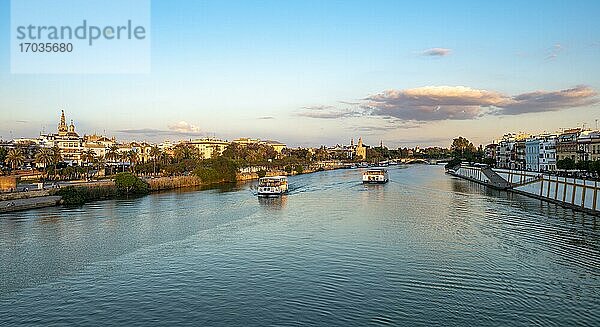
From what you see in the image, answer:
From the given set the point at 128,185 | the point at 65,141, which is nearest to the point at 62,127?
the point at 65,141

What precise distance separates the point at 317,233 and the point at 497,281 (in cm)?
856

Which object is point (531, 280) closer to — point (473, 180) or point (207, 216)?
point (207, 216)

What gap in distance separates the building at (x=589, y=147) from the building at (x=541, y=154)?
12.5 feet

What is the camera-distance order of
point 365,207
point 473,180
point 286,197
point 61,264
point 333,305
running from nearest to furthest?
point 333,305 → point 61,264 → point 365,207 → point 286,197 → point 473,180

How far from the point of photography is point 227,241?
19.1 meters

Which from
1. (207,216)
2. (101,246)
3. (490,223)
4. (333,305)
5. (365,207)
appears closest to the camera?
(333,305)

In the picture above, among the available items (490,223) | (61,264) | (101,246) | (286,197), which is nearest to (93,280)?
(61,264)

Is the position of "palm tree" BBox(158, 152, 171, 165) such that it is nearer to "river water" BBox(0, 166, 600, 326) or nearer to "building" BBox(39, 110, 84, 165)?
"building" BBox(39, 110, 84, 165)

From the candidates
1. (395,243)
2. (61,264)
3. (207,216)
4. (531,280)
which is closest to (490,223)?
(395,243)

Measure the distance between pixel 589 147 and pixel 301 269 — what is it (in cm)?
3864

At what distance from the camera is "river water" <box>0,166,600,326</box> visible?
36.3 ft

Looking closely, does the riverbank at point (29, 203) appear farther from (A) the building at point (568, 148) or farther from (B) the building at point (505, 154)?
(B) the building at point (505, 154)

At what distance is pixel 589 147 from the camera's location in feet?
144

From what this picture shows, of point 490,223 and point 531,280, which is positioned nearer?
point 531,280
